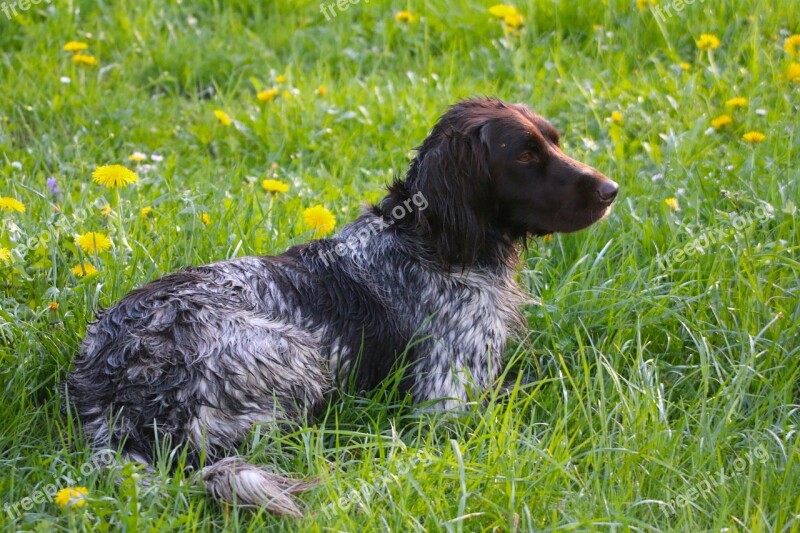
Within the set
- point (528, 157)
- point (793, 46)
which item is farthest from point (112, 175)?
point (793, 46)

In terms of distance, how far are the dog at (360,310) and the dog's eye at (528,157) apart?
1cm

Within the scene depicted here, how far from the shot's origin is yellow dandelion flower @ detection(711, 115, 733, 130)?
5.17 meters

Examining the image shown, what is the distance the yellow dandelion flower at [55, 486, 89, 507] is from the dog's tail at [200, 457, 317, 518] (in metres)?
0.37

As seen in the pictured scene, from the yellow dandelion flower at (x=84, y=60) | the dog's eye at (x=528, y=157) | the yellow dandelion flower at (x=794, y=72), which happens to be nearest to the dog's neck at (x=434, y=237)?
the dog's eye at (x=528, y=157)

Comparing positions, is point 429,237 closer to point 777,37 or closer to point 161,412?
point 161,412

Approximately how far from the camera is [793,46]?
5.54m

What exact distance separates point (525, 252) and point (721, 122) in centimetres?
177

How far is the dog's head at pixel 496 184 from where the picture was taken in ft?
11.7

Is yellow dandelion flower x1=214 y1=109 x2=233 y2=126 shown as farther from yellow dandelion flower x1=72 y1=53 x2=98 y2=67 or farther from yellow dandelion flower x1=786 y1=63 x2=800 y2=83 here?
yellow dandelion flower x1=786 y1=63 x2=800 y2=83

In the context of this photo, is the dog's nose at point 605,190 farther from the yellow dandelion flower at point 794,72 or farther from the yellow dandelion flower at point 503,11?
the yellow dandelion flower at point 503,11

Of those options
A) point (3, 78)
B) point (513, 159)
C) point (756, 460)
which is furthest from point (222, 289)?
point (3, 78)

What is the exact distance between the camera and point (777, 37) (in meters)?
5.89

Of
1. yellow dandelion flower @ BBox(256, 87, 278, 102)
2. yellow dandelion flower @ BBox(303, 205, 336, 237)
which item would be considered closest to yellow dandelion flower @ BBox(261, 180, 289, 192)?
yellow dandelion flower @ BBox(303, 205, 336, 237)

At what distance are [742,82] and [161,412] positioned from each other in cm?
396
